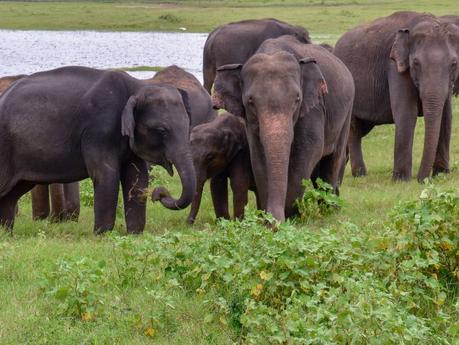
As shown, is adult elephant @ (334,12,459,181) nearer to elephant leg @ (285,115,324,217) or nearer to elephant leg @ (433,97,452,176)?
elephant leg @ (433,97,452,176)

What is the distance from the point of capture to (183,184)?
8922 mm

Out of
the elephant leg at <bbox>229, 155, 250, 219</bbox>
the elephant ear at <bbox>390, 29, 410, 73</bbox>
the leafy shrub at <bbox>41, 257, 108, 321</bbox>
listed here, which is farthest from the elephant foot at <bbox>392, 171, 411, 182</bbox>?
the leafy shrub at <bbox>41, 257, 108, 321</bbox>

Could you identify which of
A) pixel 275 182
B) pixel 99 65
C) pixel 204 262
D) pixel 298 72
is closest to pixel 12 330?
pixel 204 262

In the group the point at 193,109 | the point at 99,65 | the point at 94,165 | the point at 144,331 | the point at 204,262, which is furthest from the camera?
the point at 99,65

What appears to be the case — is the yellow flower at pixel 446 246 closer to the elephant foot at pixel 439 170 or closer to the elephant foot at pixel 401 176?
the elephant foot at pixel 401 176

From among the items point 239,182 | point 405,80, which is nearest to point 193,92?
point 405,80

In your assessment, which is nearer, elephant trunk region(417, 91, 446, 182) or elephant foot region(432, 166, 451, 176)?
elephant trunk region(417, 91, 446, 182)

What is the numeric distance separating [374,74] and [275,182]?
17.8 ft

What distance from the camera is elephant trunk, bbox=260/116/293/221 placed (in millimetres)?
8562

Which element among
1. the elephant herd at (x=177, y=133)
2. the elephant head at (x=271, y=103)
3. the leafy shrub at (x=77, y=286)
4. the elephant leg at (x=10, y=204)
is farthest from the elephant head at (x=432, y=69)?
the leafy shrub at (x=77, y=286)

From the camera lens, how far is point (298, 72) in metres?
9.09

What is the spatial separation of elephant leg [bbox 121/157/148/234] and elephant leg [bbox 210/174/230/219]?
95 centimetres

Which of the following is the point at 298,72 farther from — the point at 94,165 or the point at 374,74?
the point at 374,74

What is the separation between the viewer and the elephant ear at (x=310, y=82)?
923 cm
